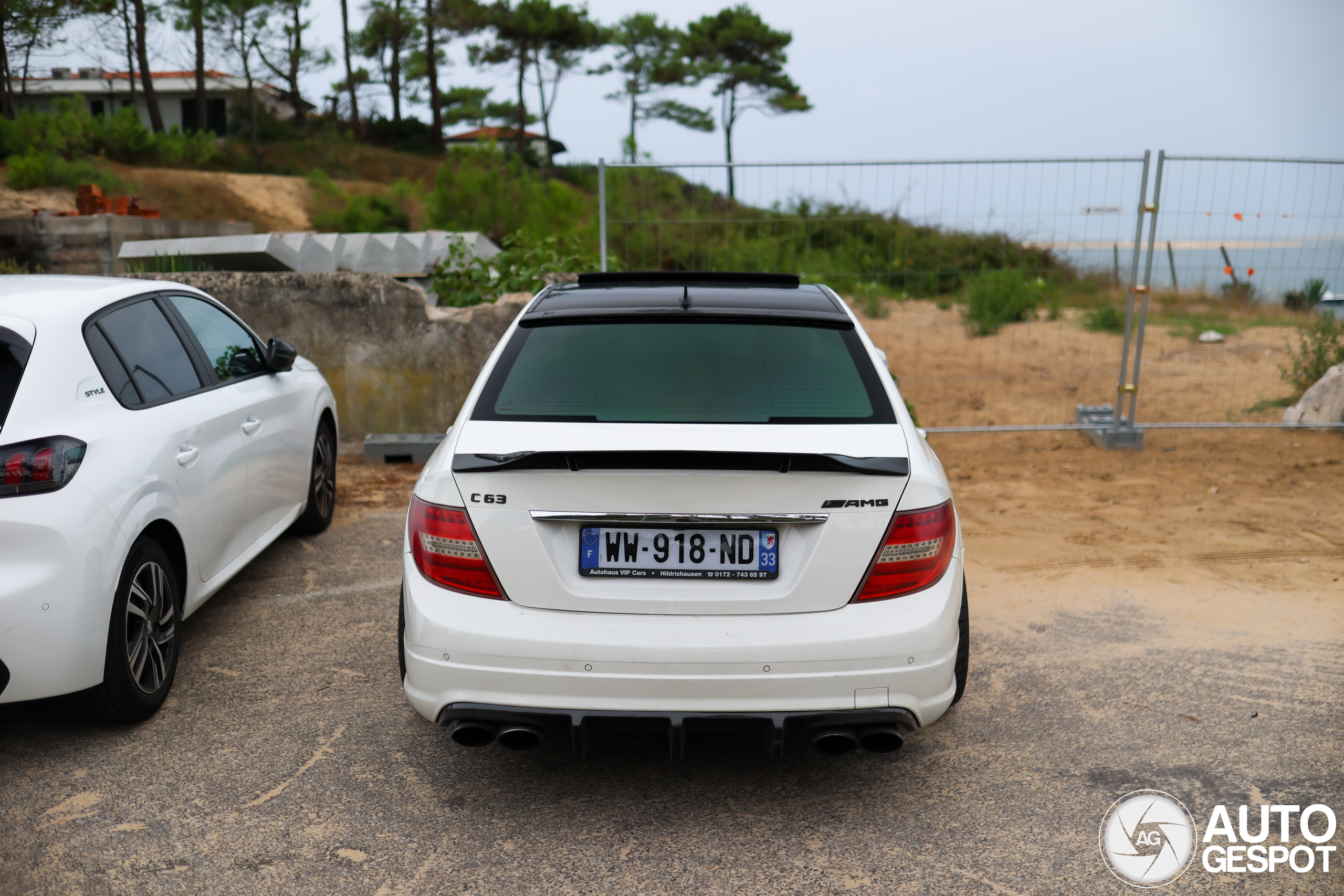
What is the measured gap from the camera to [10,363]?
3.20 meters

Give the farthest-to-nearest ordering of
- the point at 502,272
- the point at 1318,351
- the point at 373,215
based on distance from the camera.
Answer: the point at 373,215
the point at 1318,351
the point at 502,272

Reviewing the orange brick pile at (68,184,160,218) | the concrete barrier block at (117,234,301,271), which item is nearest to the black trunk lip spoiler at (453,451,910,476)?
the concrete barrier block at (117,234,301,271)

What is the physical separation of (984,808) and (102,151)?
33639 millimetres

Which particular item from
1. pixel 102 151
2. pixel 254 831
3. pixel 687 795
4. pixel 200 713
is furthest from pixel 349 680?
pixel 102 151

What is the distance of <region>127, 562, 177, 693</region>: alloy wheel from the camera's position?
340cm

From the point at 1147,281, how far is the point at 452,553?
7.23 meters

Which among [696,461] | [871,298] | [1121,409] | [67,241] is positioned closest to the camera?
[696,461]

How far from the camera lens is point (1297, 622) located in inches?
178

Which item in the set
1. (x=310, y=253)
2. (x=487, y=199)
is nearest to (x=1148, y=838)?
(x=310, y=253)

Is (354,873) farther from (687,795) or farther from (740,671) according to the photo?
(740,671)

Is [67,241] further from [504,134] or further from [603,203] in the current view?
[504,134]

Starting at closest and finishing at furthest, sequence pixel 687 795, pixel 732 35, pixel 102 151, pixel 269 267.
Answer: pixel 687 795 < pixel 269 267 < pixel 102 151 < pixel 732 35

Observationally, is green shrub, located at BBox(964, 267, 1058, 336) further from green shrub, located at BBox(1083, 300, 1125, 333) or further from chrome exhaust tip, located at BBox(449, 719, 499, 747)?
chrome exhaust tip, located at BBox(449, 719, 499, 747)

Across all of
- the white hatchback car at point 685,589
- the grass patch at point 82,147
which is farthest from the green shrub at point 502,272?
the grass patch at point 82,147
